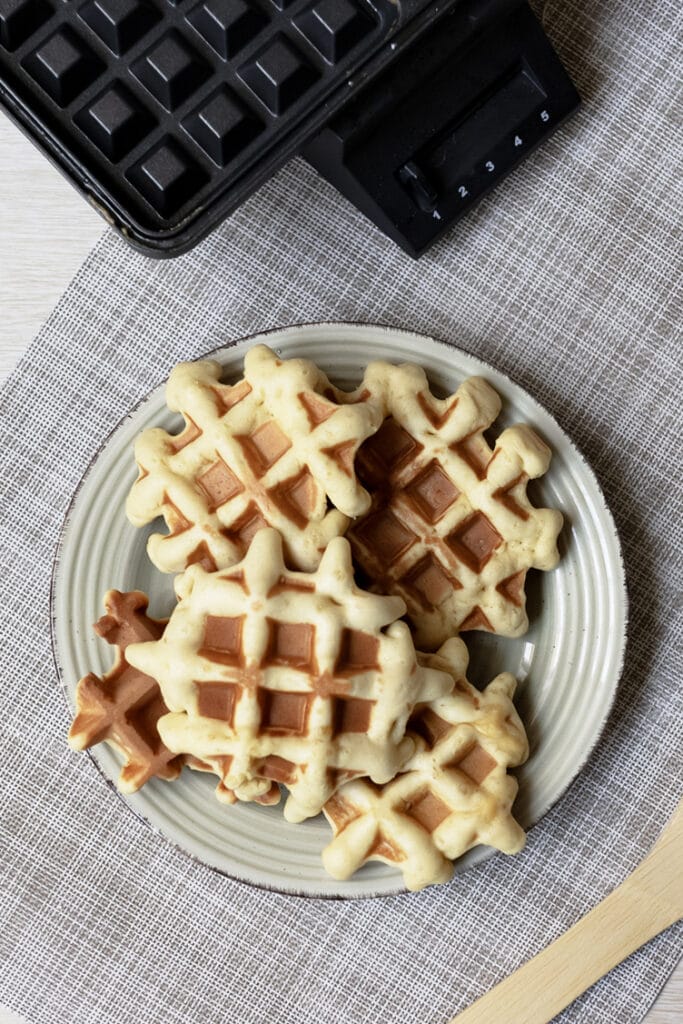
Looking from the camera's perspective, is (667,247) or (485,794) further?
(667,247)

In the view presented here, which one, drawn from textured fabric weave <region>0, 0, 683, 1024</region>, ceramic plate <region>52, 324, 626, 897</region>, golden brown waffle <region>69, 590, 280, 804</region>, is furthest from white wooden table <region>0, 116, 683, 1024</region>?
golden brown waffle <region>69, 590, 280, 804</region>

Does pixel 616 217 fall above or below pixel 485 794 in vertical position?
above

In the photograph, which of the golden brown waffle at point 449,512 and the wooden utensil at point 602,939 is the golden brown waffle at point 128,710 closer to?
the golden brown waffle at point 449,512

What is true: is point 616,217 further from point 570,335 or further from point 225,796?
point 225,796

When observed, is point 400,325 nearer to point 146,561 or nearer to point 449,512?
point 449,512

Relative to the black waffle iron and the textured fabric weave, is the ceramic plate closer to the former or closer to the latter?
the textured fabric weave

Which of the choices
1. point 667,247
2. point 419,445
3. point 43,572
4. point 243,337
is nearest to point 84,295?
point 243,337

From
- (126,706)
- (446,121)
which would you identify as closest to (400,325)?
(446,121)
